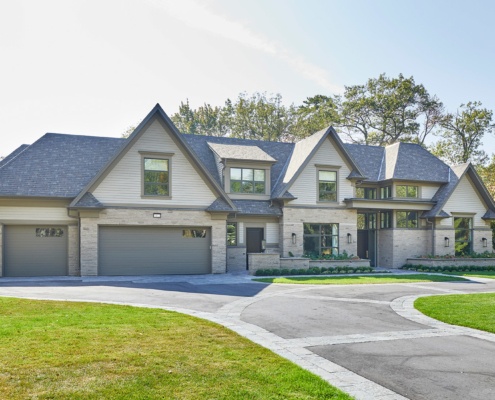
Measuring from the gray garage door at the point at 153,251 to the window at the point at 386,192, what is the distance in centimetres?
1303

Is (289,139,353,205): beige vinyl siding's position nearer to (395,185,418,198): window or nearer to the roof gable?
(395,185,418,198): window

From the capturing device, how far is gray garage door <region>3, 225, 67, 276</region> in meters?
22.0

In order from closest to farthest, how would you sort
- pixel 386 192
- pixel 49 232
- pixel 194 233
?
pixel 49 232, pixel 194 233, pixel 386 192

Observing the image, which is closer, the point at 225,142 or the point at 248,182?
the point at 248,182

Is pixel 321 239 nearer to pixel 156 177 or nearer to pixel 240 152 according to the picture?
pixel 240 152

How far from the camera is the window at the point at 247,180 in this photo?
27125 millimetres

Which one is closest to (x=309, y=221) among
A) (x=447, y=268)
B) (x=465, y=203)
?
(x=447, y=268)

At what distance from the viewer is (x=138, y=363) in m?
6.95

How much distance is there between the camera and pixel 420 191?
1206 inches

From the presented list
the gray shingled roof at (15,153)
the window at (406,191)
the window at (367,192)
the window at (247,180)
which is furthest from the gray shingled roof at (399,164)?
the gray shingled roof at (15,153)

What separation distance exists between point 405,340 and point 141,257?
16401 millimetres

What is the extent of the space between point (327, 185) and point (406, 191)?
5.95m

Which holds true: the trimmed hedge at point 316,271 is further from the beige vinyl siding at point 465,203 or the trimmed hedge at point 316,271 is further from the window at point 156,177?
the beige vinyl siding at point 465,203

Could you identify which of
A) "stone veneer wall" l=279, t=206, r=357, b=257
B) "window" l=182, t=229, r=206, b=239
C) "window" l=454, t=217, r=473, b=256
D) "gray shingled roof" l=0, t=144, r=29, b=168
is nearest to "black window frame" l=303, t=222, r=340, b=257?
"stone veneer wall" l=279, t=206, r=357, b=257
